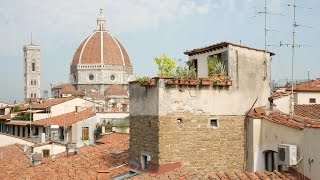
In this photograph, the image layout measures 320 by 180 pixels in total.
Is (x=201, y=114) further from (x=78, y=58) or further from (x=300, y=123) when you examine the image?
(x=78, y=58)

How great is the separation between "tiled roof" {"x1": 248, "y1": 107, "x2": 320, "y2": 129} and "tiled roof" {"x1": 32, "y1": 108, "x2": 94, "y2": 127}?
27.7 m

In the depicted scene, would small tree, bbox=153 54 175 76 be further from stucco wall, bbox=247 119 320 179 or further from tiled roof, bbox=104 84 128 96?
tiled roof, bbox=104 84 128 96

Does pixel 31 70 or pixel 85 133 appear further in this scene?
pixel 31 70

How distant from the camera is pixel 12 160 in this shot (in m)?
27.8

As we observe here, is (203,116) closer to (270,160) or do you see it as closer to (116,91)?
(270,160)

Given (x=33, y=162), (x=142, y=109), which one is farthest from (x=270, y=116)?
(x=33, y=162)

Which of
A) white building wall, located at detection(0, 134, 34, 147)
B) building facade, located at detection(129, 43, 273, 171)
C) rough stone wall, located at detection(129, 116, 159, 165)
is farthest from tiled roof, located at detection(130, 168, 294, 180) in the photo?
white building wall, located at detection(0, 134, 34, 147)

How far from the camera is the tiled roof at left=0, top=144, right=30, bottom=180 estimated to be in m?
22.7

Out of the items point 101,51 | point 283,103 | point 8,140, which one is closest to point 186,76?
point 283,103

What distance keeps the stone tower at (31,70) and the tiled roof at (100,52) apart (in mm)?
20041

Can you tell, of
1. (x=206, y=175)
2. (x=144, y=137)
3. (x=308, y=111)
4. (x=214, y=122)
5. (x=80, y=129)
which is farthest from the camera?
(x=80, y=129)

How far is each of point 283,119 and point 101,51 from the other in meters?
94.5

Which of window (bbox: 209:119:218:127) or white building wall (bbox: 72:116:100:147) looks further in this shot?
white building wall (bbox: 72:116:100:147)

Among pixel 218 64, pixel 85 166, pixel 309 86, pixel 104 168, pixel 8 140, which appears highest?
pixel 218 64
